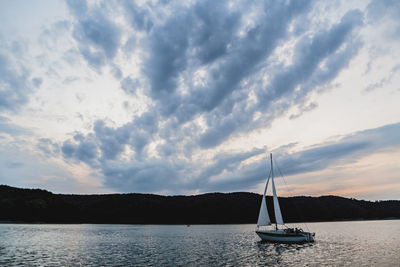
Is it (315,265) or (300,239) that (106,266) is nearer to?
(315,265)

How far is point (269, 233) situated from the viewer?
65875 mm

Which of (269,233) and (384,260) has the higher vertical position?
(269,233)

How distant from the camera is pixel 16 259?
42719mm

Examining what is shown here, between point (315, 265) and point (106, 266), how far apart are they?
28.8 metres

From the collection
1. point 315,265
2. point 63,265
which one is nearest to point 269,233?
point 315,265

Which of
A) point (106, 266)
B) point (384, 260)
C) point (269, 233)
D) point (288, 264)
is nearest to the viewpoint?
point (106, 266)

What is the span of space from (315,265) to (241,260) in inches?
427

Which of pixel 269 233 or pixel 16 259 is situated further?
pixel 269 233

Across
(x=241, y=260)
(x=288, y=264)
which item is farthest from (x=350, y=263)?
(x=241, y=260)

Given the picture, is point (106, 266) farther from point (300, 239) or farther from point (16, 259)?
point (300, 239)

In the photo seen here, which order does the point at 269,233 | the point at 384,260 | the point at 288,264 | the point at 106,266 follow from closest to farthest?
the point at 106,266
the point at 288,264
the point at 384,260
the point at 269,233

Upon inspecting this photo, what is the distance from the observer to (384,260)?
4447 centimetres

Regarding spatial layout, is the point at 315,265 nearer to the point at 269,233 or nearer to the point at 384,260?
the point at 384,260

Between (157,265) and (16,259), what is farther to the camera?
(16,259)
